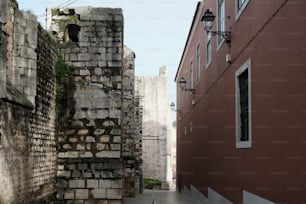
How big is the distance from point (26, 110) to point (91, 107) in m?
2.33

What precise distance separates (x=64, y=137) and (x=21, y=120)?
7.93 feet

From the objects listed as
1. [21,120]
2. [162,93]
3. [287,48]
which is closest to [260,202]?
[287,48]

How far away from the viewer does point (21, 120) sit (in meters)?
6.79

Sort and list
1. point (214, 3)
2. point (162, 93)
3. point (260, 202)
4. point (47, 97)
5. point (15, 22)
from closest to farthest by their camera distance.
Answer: point (260, 202) < point (15, 22) < point (47, 97) < point (214, 3) < point (162, 93)

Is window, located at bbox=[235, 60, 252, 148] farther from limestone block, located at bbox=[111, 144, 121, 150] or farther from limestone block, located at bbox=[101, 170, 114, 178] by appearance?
limestone block, located at bbox=[101, 170, 114, 178]

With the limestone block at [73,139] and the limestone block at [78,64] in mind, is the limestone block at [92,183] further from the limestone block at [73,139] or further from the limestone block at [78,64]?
the limestone block at [78,64]

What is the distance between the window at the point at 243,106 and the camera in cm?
734

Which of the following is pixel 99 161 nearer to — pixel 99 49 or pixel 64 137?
pixel 64 137

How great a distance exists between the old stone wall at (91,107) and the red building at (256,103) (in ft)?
7.04

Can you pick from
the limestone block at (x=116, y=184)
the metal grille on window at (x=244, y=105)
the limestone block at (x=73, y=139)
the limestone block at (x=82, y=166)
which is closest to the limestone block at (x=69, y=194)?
the limestone block at (x=82, y=166)

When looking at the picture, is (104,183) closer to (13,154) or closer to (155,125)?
(13,154)

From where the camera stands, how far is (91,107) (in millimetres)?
9258

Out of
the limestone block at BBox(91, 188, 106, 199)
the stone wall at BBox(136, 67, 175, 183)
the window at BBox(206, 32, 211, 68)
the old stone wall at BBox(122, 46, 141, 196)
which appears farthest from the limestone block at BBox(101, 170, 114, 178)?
the stone wall at BBox(136, 67, 175, 183)

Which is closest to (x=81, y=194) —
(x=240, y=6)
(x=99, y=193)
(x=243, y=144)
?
(x=99, y=193)
